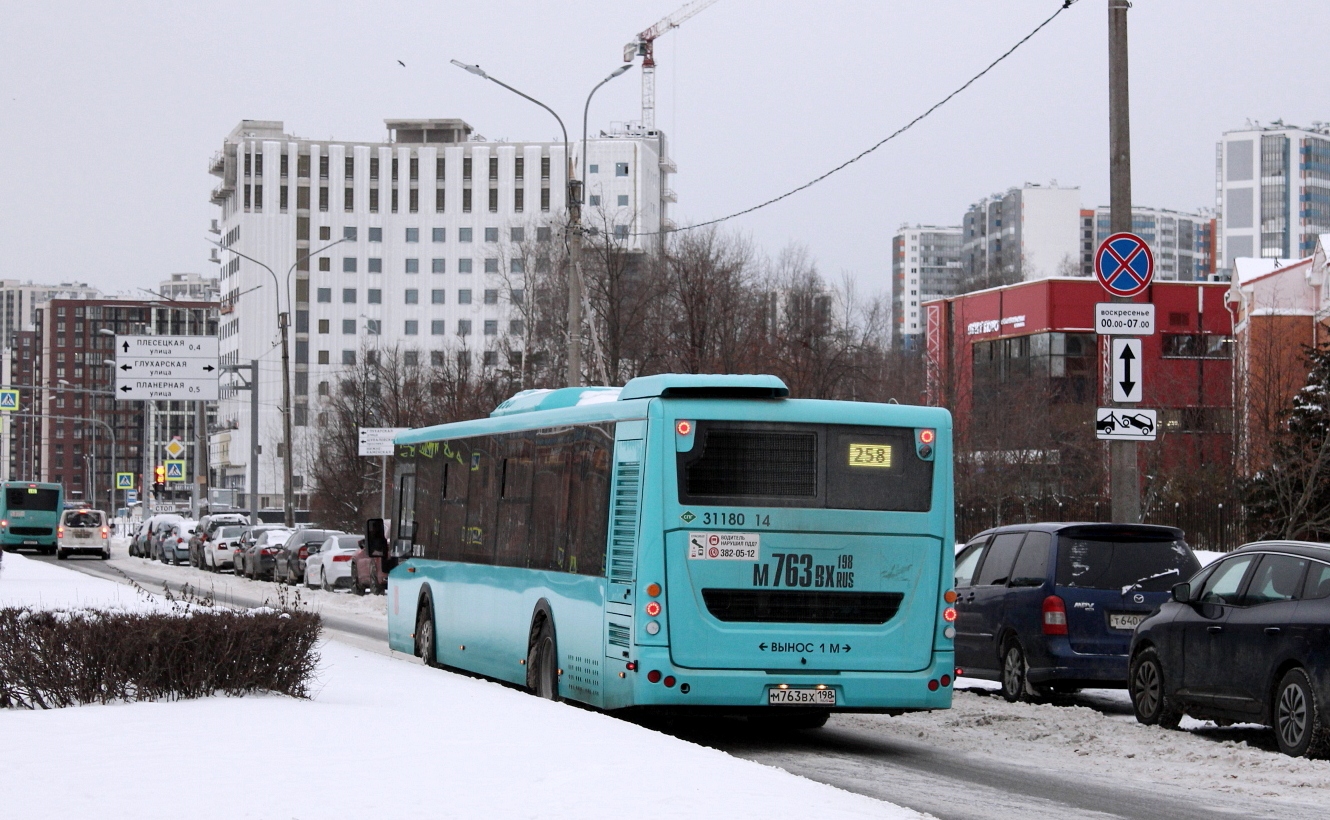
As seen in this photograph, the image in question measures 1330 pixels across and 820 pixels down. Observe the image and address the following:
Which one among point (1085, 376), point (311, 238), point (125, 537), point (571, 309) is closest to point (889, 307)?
point (1085, 376)

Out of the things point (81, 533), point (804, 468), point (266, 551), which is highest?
point (804, 468)

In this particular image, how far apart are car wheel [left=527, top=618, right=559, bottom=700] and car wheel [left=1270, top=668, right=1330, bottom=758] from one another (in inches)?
229

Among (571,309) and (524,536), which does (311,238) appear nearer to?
(571,309)

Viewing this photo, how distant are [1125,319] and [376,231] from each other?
134 meters

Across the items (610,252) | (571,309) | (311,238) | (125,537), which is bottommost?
(125,537)

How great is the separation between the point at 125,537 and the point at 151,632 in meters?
96.6

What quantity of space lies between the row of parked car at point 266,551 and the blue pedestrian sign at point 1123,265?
1359 centimetres

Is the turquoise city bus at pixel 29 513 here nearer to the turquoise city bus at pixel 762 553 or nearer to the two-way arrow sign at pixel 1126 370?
the two-way arrow sign at pixel 1126 370

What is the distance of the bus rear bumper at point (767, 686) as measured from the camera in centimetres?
1252

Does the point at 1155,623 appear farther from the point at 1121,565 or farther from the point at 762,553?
the point at 762,553

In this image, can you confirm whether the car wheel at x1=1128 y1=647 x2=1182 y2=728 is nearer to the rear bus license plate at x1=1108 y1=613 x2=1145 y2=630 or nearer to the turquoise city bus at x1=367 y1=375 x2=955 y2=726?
the rear bus license plate at x1=1108 y1=613 x2=1145 y2=630

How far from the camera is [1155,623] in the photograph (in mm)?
14430

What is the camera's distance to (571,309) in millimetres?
32125

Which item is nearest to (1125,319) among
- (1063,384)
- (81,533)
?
(81,533)
